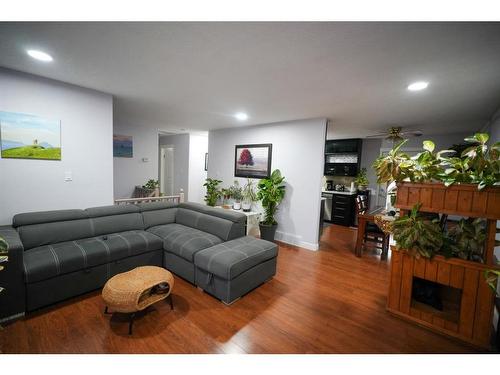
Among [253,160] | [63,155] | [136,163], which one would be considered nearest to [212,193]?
[253,160]

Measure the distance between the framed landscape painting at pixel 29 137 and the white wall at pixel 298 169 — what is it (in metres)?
3.42

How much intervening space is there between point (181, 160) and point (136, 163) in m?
1.55

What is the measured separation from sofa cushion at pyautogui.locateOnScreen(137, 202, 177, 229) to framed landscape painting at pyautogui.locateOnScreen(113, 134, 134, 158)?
2727mm

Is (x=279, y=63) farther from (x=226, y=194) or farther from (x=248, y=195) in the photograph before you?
(x=226, y=194)

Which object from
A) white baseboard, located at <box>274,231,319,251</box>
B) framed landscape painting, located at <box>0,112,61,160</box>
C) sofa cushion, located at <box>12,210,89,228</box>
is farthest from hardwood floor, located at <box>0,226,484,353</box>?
framed landscape painting, located at <box>0,112,61,160</box>

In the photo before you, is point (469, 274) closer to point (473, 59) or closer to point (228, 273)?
point (473, 59)

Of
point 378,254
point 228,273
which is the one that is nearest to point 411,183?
point 228,273

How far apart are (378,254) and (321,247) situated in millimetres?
990

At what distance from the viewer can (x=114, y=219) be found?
9.50 feet

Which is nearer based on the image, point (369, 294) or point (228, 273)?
point (228, 273)

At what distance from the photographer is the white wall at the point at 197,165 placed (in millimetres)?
6776

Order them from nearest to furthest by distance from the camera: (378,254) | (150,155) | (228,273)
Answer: (228,273) → (378,254) → (150,155)

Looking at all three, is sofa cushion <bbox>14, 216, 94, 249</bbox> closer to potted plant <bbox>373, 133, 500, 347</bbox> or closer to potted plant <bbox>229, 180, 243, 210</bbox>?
potted plant <bbox>229, 180, 243, 210</bbox>

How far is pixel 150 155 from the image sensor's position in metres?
5.89
